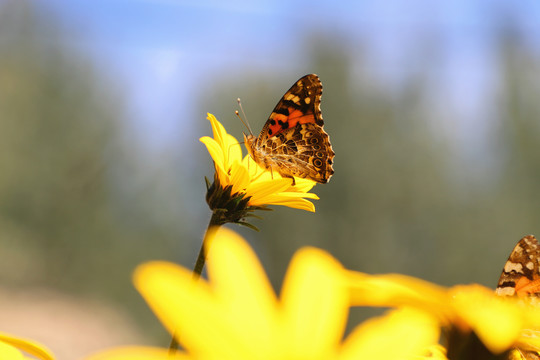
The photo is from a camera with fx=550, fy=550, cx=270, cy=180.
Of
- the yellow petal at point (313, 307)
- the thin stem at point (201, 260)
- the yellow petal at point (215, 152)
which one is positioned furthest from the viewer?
the yellow petal at point (215, 152)

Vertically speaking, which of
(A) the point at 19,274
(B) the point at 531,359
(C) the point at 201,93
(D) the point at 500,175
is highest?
(C) the point at 201,93

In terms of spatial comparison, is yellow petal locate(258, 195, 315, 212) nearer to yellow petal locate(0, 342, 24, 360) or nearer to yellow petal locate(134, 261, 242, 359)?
yellow petal locate(0, 342, 24, 360)

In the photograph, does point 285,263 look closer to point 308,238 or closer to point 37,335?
point 308,238

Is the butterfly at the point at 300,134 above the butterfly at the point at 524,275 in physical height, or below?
above

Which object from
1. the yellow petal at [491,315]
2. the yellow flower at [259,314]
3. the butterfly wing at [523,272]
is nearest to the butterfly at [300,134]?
the butterfly wing at [523,272]

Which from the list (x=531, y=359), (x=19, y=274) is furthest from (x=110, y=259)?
(x=531, y=359)

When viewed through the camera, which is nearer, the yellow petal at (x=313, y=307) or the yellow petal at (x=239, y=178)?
the yellow petal at (x=313, y=307)

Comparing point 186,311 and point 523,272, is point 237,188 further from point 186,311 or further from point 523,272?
point 186,311

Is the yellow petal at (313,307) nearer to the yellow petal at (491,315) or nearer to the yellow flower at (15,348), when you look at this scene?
the yellow petal at (491,315)
